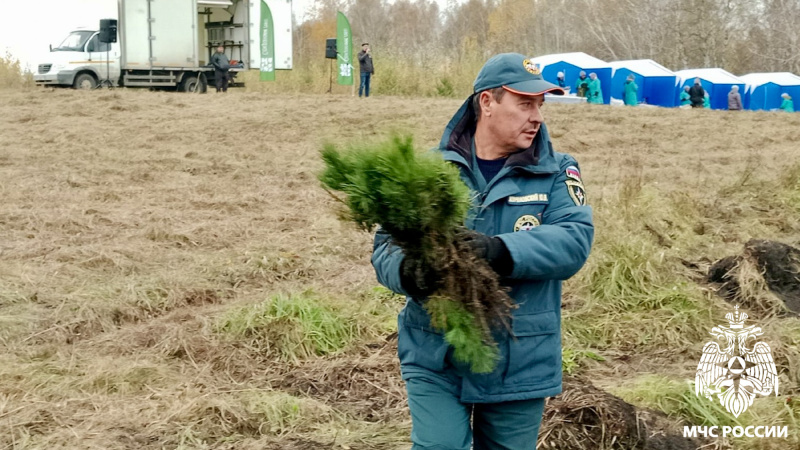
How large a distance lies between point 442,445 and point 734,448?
2004mm

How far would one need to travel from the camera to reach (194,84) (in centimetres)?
2641

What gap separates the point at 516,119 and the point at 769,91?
27874 millimetres

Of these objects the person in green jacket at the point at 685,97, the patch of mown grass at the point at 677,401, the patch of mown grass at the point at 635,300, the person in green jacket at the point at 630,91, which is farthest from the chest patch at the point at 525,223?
the person in green jacket at the point at 685,97

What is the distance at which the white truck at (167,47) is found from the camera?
80.1 feet

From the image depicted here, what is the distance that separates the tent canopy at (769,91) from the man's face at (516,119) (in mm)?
27604

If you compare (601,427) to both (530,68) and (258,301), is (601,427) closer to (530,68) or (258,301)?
(530,68)

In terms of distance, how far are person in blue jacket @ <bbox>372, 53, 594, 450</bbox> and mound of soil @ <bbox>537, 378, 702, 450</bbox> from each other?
3.99 feet

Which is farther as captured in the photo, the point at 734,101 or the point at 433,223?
the point at 734,101

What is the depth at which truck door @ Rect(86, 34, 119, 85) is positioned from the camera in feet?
80.1

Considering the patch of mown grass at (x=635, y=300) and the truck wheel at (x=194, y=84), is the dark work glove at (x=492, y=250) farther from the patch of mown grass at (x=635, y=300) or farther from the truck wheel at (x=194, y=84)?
the truck wheel at (x=194, y=84)

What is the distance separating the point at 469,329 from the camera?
257cm

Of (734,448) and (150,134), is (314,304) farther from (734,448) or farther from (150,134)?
(150,134)

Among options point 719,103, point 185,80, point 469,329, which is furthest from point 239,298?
point 719,103

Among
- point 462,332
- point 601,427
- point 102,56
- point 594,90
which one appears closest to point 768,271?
point 601,427
